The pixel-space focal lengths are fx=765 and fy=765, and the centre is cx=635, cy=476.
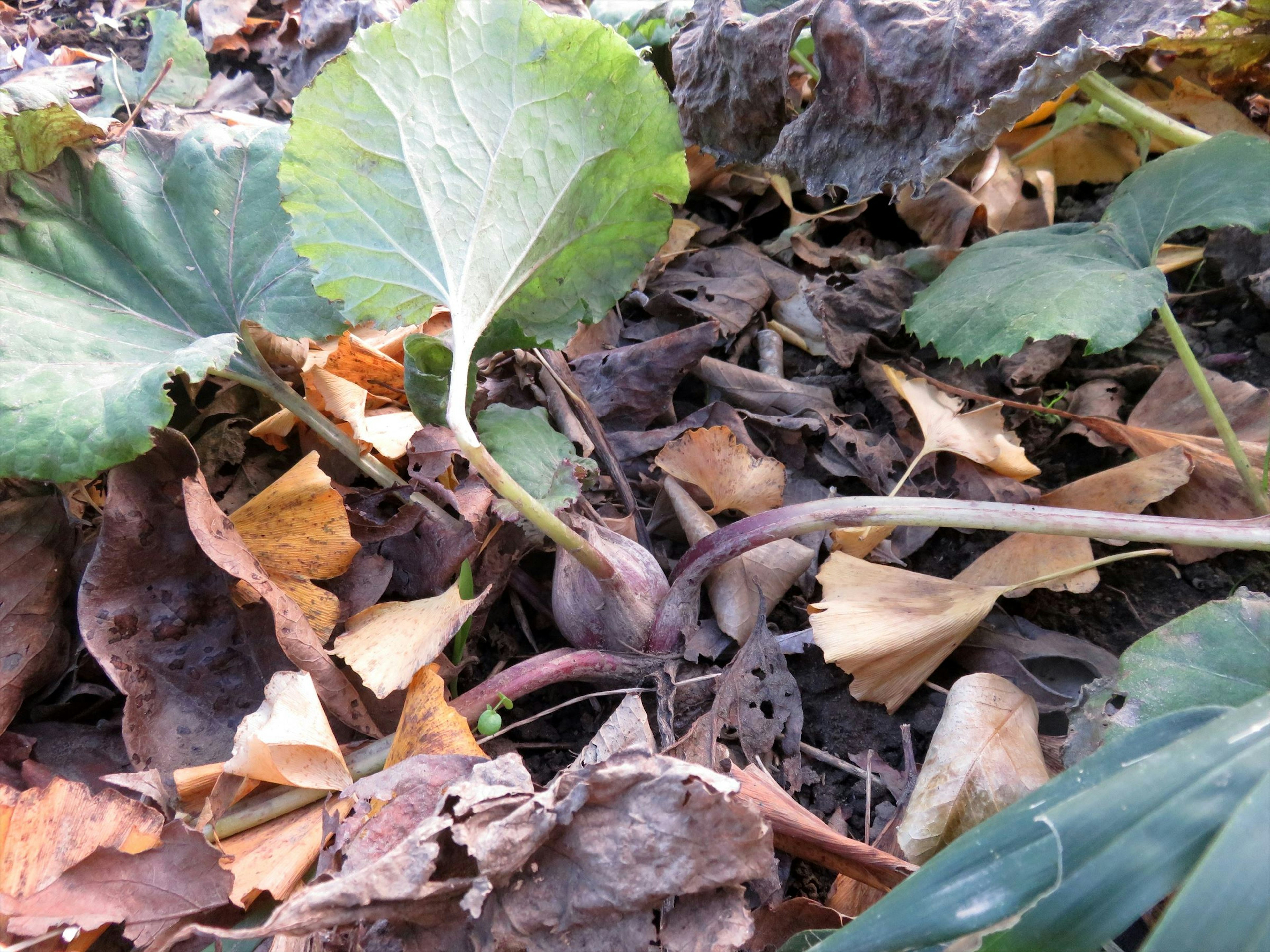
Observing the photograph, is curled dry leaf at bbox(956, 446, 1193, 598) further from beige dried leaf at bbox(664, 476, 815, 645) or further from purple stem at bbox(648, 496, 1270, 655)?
beige dried leaf at bbox(664, 476, 815, 645)

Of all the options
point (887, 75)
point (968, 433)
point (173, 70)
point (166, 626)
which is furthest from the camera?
point (173, 70)

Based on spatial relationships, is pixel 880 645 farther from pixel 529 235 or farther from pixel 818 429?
pixel 529 235

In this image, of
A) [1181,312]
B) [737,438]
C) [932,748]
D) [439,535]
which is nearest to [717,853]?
[932,748]

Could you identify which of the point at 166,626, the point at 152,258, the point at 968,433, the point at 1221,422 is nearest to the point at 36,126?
the point at 152,258

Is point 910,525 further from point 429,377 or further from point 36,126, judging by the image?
point 36,126

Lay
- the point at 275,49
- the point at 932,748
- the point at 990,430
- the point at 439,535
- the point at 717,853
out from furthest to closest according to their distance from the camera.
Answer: the point at 275,49
the point at 990,430
the point at 439,535
the point at 932,748
the point at 717,853

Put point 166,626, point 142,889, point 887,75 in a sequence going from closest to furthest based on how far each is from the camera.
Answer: point 142,889
point 166,626
point 887,75

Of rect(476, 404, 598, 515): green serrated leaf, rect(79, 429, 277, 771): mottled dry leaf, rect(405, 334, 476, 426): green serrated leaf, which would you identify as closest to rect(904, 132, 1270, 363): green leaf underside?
rect(476, 404, 598, 515): green serrated leaf
